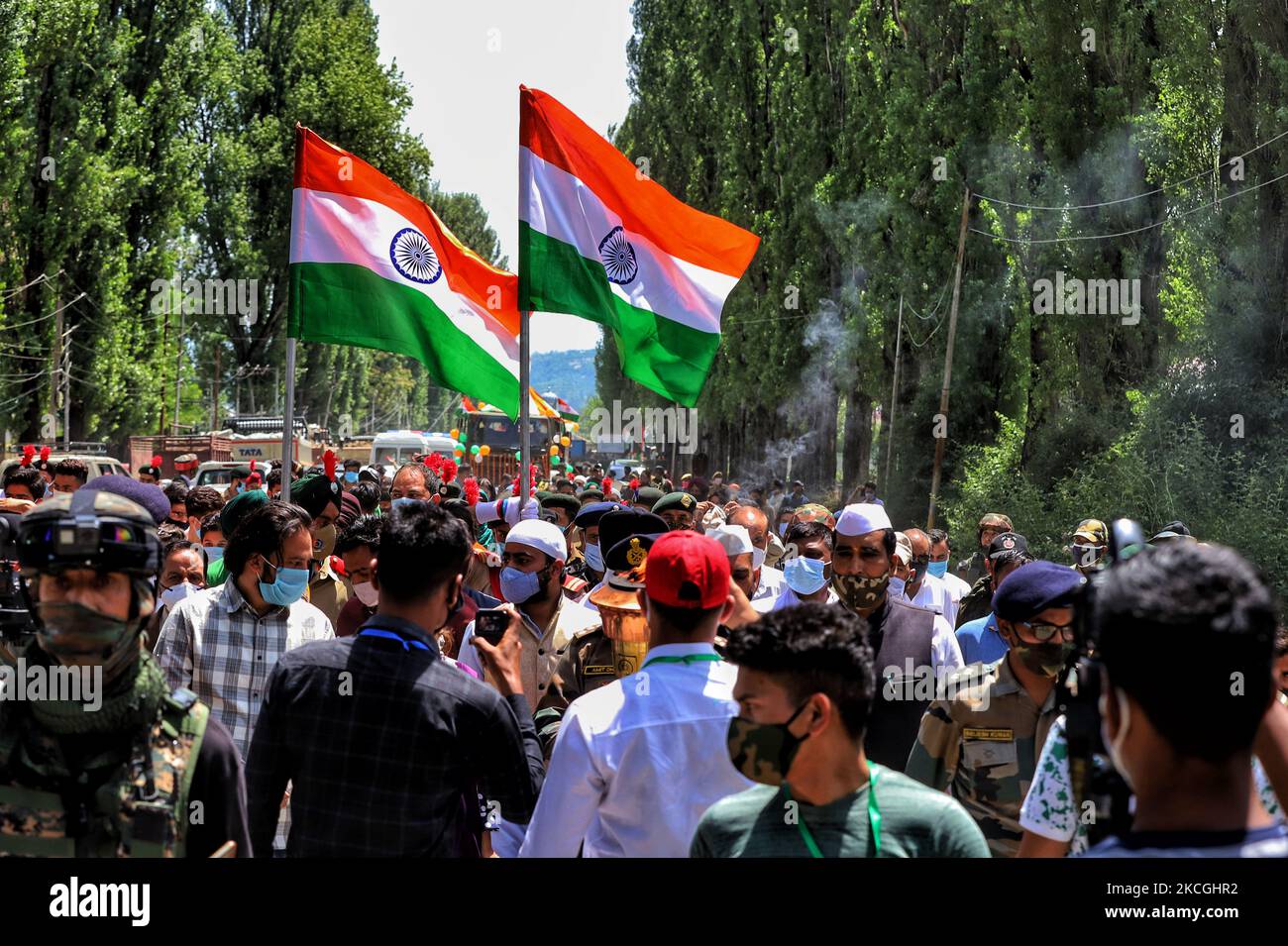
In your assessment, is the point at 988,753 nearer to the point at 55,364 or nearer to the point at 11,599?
the point at 11,599

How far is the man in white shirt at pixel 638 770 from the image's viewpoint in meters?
3.40

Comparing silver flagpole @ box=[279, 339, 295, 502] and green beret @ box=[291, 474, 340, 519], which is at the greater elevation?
silver flagpole @ box=[279, 339, 295, 502]

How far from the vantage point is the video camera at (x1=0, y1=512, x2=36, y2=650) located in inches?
160

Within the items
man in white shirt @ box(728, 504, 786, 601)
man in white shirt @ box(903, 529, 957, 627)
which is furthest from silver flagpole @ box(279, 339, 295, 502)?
man in white shirt @ box(903, 529, 957, 627)

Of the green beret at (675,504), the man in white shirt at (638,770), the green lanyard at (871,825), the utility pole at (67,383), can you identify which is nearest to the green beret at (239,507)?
the green beret at (675,504)

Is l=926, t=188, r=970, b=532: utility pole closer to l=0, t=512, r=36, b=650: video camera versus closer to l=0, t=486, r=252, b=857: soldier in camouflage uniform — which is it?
l=0, t=512, r=36, b=650: video camera

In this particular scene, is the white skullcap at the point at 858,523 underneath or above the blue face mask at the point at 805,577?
above

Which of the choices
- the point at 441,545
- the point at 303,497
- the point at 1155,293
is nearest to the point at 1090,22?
the point at 1155,293
